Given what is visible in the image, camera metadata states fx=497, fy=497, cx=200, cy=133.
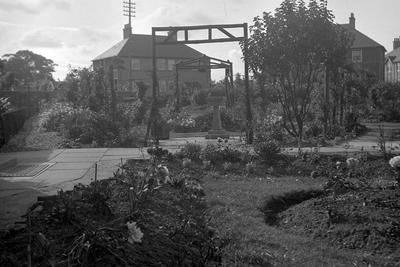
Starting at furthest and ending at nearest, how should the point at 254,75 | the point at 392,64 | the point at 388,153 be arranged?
the point at 392,64 → the point at 254,75 → the point at 388,153

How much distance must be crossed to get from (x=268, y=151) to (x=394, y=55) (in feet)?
217

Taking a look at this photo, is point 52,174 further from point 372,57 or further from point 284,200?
point 372,57

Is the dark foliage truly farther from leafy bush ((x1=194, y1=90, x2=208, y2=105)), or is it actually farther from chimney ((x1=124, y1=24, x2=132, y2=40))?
chimney ((x1=124, y1=24, x2=132, y2=40))

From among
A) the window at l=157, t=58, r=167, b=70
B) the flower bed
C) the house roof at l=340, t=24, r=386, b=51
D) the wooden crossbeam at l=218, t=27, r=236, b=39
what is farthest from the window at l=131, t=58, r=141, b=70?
the flower bed

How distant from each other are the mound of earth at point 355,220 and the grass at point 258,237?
0.16m

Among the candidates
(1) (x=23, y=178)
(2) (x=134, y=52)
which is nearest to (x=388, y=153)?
(1) (x=23, y=178)

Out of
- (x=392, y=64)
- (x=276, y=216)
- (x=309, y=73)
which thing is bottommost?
(x=276, y=216)

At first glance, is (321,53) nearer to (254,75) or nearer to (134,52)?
(254,75)

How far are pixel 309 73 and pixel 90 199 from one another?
708 cm

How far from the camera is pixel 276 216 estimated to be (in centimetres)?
516

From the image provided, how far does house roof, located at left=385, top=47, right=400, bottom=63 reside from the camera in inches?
2586

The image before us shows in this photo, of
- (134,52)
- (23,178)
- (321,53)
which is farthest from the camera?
(134,52)

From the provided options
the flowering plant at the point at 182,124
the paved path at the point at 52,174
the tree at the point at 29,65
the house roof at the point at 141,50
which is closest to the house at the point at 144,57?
the house roof at the point at 141,50

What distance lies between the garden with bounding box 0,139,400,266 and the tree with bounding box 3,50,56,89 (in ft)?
253
